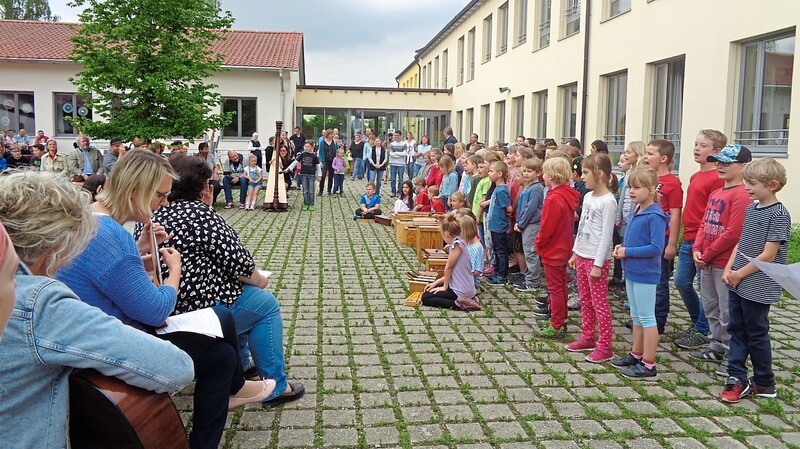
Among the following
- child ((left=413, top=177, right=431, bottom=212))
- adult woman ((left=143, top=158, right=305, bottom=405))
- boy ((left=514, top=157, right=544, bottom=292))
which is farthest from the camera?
child ((left=413, top=177, right=431, bottom=212))

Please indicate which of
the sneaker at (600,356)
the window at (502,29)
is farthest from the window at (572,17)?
the sneaker at (600,356)

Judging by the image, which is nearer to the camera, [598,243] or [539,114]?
[598,243]

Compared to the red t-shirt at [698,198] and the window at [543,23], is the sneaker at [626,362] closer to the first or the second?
the red t-shirt at [698,198]

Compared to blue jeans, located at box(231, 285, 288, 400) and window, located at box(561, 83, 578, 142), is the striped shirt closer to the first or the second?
blue jeans, located at box(231, 285, 288, 400)

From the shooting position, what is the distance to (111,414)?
79.4 inches

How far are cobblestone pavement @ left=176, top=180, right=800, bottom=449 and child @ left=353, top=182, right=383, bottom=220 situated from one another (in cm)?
708

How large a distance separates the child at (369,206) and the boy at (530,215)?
710cm

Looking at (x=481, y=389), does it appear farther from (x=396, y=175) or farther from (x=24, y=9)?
(x=24, y=9)

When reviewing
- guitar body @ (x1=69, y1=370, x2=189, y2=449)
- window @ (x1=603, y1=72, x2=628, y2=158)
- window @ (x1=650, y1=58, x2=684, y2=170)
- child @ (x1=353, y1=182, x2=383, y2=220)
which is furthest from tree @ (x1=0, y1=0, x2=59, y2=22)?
guitar body @ (x1=69, y1=370, x2=189, y2=449)

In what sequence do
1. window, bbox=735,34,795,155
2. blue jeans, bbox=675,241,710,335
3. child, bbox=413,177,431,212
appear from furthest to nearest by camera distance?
child, bbox=413,177,431,212, window, bbox=735,34,795,155, blue jeans, bbox=675,241,710,335

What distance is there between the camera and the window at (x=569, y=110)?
19.6m

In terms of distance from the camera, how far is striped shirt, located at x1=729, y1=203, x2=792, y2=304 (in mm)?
4469

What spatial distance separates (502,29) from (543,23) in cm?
462

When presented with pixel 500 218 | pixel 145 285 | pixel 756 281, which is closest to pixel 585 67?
pixel 500 218
